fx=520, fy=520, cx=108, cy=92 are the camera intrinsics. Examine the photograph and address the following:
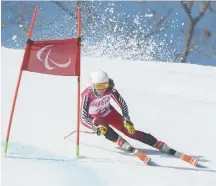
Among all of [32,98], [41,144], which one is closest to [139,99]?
[32,98]

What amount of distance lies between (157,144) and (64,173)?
1.22 meters

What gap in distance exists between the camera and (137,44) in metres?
18.2

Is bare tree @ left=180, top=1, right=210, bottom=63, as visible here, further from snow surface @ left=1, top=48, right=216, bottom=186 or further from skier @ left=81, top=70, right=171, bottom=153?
skier @ left=81, top=70, right=171, bottom=153

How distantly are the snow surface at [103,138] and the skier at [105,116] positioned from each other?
0.42 ft

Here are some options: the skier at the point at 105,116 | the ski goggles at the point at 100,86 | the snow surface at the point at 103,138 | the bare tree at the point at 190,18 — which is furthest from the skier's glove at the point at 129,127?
the bare tree at the point at 190,18

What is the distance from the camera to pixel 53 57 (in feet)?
14.8

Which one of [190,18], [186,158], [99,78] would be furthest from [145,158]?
[190,18]

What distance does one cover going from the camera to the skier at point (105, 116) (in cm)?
490

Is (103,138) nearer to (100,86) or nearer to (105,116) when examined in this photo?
(105,116)

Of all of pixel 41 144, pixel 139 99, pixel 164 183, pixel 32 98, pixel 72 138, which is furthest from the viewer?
pixel 139 99

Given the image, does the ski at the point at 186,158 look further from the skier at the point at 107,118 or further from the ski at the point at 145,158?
the ski at the point at 145,158

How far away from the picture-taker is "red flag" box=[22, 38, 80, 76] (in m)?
4.48

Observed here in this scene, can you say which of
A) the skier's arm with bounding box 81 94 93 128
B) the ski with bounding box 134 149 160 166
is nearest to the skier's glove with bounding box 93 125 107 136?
the skier's arm with bounding box 81 94 93 128

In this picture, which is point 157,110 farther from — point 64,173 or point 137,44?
point 137,44
